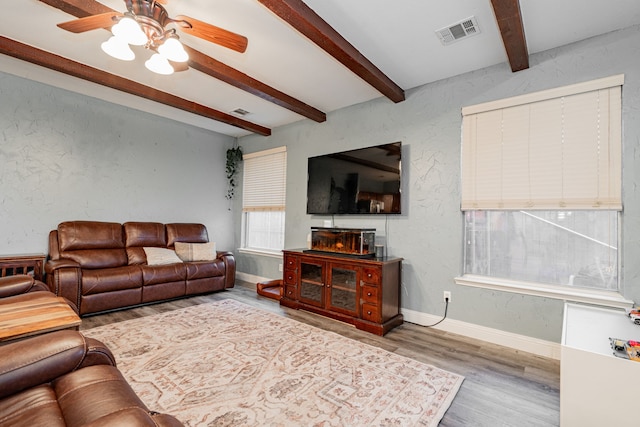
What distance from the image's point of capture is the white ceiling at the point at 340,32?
2.23 m

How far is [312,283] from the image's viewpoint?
366 cm

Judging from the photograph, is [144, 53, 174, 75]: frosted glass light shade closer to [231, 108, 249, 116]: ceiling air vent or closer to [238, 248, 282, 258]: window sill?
[231, 108, 249, 116]: ceiling air vent

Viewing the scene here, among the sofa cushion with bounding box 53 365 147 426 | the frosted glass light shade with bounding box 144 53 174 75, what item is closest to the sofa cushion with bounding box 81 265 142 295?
the frosted glass light shade with bounding box 144 53 174 75

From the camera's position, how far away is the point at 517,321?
109 inches

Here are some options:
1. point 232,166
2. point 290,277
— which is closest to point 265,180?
point 232,166

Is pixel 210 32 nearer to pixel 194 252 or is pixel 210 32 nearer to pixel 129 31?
pixel 129 31

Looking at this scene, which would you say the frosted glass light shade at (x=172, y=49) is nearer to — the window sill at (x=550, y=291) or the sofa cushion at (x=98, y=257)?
the sofa cushion at (x=98, y=257)

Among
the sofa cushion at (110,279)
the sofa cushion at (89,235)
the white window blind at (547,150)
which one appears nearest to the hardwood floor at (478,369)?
the sofa cushion at (110,279)

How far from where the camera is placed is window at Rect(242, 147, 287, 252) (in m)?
5.01

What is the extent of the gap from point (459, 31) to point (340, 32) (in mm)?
965

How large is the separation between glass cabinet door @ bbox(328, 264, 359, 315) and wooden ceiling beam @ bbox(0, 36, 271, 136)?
110 inches

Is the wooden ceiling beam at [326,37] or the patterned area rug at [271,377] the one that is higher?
the wooden ceiling beam at [326,37]

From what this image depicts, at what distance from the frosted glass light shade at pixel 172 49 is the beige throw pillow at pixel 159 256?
2.83 m

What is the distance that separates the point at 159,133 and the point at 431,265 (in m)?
4.40
